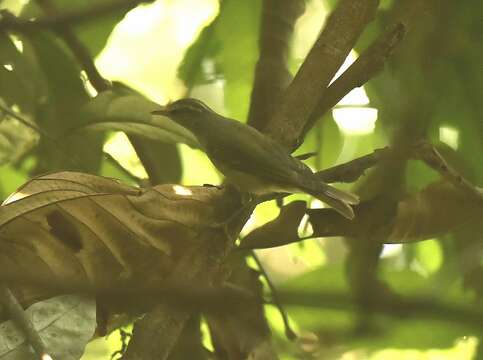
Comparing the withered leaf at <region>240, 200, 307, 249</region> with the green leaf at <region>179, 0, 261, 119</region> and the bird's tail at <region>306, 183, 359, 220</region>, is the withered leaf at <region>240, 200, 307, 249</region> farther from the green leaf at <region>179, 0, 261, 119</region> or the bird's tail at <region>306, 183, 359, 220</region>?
the green leaf at <region>179, 0, 261, 119</region>

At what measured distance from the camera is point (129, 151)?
4.59 feet

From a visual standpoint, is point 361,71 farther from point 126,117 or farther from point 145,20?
point 145,20

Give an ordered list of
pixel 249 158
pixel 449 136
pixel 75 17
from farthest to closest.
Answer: pixel 249 158 < pixel 449 136 < pixel 75 17

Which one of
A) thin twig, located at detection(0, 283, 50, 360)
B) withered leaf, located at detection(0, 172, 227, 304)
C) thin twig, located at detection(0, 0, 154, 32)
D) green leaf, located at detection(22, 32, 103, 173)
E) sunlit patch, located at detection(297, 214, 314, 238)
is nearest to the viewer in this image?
thin twig, located at detection(0, 0, 154, 32)

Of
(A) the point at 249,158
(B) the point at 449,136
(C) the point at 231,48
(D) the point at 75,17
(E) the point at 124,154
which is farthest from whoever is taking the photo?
(E) the point at 124,154

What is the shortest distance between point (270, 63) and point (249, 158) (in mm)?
166

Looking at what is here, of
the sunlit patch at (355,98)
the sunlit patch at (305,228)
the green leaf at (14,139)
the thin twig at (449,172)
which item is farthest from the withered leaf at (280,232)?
the green leaf at (14,139)

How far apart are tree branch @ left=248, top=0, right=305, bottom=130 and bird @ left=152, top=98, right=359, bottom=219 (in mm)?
44

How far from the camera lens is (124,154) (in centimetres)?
139

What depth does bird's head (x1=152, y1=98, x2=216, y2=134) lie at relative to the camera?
4.19 ft

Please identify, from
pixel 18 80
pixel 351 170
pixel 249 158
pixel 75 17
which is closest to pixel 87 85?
pixel 18 80

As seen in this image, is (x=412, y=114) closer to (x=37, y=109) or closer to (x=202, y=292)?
(x=202, y=292)

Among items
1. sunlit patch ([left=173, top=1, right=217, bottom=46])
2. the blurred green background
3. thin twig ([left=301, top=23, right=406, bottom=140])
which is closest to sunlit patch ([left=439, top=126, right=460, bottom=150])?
the blurred green background

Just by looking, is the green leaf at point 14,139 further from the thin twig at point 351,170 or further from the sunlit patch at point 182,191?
the thin twig at point 351,170
